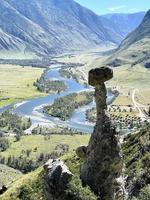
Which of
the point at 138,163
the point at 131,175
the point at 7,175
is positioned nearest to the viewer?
the point at 131,175

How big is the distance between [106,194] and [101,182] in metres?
0.66

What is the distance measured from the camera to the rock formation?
983 inches

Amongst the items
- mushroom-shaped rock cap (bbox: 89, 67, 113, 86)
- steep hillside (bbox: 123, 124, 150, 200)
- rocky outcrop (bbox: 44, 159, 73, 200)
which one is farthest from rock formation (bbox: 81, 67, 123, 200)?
steep hillside (bbox: 123, 124, 150, 200)

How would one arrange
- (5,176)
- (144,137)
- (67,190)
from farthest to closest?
(5,176) → (144,137) → (67,190)

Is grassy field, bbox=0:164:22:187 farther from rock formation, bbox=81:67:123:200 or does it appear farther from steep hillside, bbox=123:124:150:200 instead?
rock formation, bbox=81:67:123:200

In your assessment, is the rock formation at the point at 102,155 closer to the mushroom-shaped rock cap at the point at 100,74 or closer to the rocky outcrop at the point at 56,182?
the mushroom-shaped rock cap at the point at 100,74

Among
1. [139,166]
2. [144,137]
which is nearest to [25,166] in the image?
[144,137]

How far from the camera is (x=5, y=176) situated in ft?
547

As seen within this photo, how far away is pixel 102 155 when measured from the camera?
2542 centimetres

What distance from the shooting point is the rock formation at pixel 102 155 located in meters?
25.0

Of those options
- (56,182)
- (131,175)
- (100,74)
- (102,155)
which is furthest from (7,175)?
(56,182)

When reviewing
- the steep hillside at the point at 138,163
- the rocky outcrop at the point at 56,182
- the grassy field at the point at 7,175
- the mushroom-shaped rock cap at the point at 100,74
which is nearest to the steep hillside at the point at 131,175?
the steep hillside at the point at 138,163

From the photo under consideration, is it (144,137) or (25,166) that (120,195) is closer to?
(144,137)

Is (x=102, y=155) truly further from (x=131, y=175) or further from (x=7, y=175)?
(x=7, y=175)
